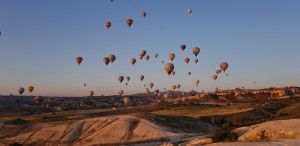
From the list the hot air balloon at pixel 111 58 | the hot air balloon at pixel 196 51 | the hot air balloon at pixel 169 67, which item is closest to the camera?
the hot air balloon at pixel 169 67

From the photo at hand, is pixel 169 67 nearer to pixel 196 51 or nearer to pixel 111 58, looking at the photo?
pixel 196 51

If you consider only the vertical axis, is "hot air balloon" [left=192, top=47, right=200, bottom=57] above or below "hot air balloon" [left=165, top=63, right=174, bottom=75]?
above

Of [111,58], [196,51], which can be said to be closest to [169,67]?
[196,51]

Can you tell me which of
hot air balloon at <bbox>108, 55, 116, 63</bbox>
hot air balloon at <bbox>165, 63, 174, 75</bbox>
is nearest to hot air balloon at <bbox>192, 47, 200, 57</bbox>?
hot air balloon at <bbox>165, 63, 174, 75</bbox>

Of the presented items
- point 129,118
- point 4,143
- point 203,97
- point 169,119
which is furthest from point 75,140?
point 203,97

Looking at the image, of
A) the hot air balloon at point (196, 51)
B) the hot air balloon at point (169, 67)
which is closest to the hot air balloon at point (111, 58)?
the hot air balloon at point (169, 67)

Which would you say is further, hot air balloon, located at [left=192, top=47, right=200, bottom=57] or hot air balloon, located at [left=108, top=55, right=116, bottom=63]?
hot air balloon, located at [left=108, top=55, right=116, bottom=63]

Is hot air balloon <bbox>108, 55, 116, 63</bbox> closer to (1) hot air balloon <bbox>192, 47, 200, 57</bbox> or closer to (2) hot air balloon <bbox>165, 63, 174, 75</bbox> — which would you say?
(2) hot air balloon <bbox>165, 63, 174, 75</bbox>

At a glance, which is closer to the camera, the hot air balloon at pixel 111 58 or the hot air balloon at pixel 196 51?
the hot air balloon at pixel 196 51

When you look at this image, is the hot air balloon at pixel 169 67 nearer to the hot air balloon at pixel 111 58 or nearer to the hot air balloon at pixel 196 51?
the hot air balloon at pixel 196 51

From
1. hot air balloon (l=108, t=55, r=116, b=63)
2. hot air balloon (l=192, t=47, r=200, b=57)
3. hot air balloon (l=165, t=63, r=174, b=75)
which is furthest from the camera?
hot air balloon (l=108, t=55, r=116, b=63)

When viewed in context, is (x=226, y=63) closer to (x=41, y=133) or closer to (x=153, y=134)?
(x=153, y=134)
